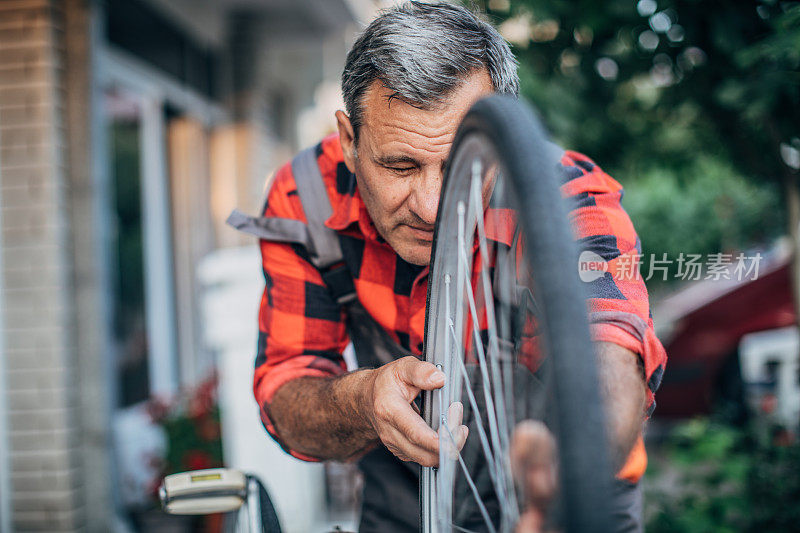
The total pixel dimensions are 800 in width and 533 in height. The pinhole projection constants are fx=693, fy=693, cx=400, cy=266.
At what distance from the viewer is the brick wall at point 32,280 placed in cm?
280

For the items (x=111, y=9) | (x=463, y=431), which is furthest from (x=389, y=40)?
(x=111, y=9)

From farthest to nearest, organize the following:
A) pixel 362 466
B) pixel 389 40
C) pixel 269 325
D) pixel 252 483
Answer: pixel 362 466 < pixel 269 325 < pixel 252 483 < pixel 389 40

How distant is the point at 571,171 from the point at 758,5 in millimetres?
1482

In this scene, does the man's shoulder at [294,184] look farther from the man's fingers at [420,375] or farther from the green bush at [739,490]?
the green bush at [739,490]

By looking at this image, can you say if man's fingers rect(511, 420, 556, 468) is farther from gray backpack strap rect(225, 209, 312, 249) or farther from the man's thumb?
gray backpack strap rect(225, 209, 312, 249)

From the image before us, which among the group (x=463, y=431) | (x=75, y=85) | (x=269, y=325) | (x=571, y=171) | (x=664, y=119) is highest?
(x=75, y=85)

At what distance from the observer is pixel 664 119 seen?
3182mm

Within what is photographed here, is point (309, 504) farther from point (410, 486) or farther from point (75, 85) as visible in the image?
point (75, 85)

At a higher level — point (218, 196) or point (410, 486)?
point (218, 196)

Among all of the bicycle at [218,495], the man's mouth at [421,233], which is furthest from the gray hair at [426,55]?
the bicycle at [218,495]

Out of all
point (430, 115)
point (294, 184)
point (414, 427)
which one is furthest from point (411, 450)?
point (294, 184)

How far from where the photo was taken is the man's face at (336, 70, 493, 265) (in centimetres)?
114

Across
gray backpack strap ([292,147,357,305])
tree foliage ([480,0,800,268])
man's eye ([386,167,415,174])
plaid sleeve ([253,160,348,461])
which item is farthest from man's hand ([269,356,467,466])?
tree foliage ([480,0,800,268])

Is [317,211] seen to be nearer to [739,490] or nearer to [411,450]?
[411,450]
